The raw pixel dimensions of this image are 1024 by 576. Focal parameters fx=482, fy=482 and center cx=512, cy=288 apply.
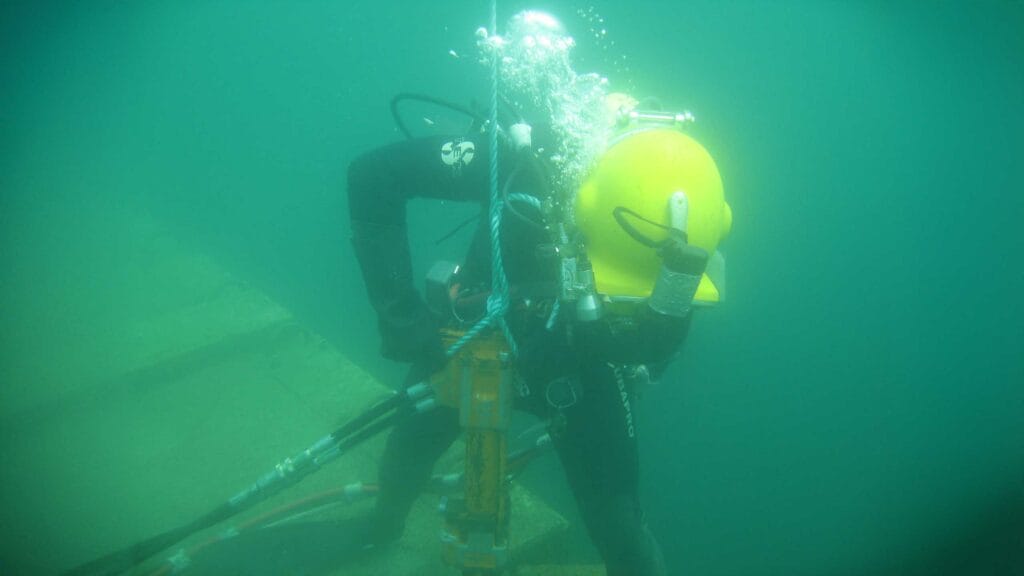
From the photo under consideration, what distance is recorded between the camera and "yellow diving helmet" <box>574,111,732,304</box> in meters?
1.64

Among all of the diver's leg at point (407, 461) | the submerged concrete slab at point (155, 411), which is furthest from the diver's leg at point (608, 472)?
the submerged concrete slab at point (155, 411)

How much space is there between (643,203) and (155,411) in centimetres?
502

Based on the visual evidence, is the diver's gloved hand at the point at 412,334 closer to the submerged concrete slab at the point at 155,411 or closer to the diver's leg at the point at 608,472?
the diver's leg at the point at 608,472

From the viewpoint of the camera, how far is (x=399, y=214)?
2078 millimetres

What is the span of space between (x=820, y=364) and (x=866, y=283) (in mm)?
1348

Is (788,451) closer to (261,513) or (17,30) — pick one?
(261,513)

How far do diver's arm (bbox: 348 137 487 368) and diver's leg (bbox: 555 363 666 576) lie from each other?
0.75 m

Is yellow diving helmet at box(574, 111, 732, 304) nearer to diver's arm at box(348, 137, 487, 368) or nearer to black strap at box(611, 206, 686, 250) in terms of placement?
black strap at box(611, 206, 686, 250)

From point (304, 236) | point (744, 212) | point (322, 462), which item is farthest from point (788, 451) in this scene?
point (304, 236)

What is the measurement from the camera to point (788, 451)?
7.52m

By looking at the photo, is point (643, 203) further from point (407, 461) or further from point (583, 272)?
point (407, 461)

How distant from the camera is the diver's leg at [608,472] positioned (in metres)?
2.10

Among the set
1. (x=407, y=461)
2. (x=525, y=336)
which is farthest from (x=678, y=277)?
(x=407, y=461)

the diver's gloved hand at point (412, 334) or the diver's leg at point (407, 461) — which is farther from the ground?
the diver's gloved hand at point (412, 334)
